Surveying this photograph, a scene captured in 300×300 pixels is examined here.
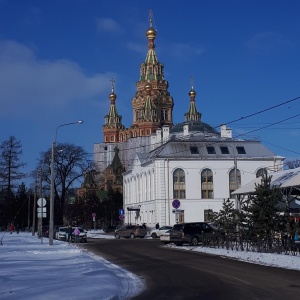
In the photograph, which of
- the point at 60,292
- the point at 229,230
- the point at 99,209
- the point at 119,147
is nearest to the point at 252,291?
the point at 60,292

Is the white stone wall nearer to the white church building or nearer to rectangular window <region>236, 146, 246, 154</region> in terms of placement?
the white church building

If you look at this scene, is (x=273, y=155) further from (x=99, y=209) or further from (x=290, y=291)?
(x=290, y=291)

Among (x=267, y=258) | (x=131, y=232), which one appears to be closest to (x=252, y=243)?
(x=267, y=258)

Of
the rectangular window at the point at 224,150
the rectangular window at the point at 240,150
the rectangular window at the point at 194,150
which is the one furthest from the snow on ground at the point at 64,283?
the rectangular window at the point at 240,150

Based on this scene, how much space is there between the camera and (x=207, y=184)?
66.8 m

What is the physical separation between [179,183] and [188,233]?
97.6 ft

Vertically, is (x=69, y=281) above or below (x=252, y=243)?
below

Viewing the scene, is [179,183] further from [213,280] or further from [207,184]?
[213,280]

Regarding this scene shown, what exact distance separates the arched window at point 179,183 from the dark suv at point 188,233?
28.6m

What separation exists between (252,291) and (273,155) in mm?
56909

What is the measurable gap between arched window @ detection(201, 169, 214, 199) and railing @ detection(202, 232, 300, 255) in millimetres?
33960

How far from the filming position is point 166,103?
133 meters

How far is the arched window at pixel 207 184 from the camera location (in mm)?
66625

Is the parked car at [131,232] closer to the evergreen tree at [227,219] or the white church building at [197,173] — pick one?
the white church building at [197,173]
